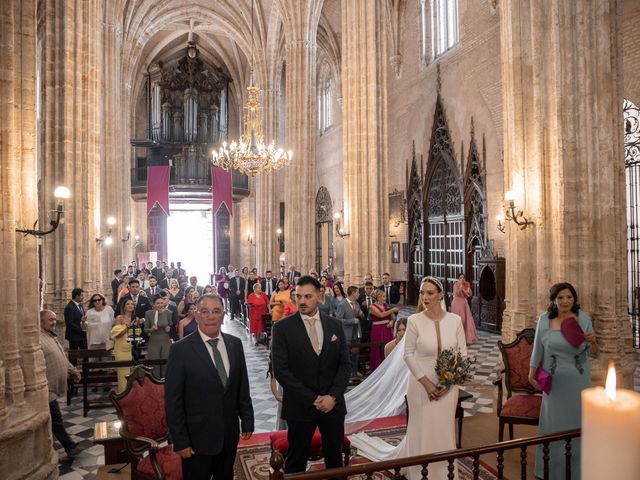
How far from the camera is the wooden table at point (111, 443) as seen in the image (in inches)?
196

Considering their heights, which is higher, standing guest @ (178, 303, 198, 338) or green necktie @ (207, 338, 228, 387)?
green necktie @ (207, 338, 228, 387)

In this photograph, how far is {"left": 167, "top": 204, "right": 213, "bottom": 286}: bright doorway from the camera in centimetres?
3353

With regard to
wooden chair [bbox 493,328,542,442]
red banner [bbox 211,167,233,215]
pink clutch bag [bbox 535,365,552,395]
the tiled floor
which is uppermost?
red banner [bbox 211,167,233,215]

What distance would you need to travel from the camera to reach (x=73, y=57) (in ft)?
33.7

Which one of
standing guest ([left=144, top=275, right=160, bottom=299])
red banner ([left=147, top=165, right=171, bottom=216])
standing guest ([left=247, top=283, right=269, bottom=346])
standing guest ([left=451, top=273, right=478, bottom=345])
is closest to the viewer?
standing guest ([left=451, top=273, right=478, bottom=345])

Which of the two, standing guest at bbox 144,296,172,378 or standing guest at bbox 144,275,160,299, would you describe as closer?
standing guest at bbox 144,296,172,378

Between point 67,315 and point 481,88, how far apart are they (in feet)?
40.4

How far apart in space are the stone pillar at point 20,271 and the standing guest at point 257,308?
23.5 ft

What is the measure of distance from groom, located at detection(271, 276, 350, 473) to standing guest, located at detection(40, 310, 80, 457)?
2.96 metres

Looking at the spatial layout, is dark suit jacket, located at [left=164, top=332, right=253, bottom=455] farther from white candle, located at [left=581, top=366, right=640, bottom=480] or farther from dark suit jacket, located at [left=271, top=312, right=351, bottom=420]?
white candle, located at [left=581, top=366, right=640, bottom=480]

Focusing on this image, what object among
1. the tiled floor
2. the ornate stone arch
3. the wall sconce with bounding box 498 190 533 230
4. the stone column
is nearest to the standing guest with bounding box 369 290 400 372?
the tiled floor

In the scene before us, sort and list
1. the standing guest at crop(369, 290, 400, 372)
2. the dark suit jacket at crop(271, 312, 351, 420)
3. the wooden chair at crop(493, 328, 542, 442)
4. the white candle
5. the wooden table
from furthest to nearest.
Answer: the standing guest at crop(369, 290, 400, 372)
the wooden chair at crop(493, 328, 542, 442)
the wooden table
the dark suit jacket at crop(271, 312, 351, 420)
the white candle

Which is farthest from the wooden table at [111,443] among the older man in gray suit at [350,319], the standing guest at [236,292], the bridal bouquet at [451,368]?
the standing guest at [236,292]

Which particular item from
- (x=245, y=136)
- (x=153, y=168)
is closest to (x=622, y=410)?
(x=245, y=136)
